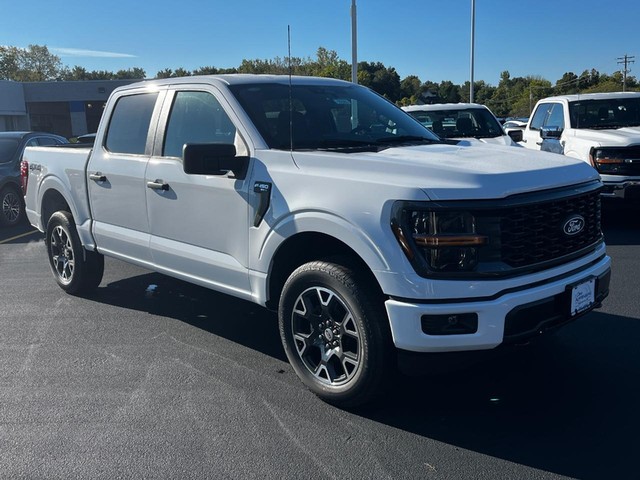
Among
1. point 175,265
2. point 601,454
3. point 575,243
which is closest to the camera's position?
point 601,454

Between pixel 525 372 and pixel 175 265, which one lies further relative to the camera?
pixel 175 265

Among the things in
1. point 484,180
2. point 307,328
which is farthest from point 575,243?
point 307,328

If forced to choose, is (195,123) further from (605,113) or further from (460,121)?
(605,113)

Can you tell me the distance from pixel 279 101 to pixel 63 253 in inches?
126

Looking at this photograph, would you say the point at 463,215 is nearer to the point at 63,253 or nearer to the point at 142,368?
the point at 142,368

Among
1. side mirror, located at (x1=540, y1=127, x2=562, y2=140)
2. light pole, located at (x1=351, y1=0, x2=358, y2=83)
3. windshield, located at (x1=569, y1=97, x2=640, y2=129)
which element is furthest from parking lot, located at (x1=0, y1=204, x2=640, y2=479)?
light pole, located at (x1=351, y1=0, x2=358, y2=83)

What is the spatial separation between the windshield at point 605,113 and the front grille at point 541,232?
7082 mm

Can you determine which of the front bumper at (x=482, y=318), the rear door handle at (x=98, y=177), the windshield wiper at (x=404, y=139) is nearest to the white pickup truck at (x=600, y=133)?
the windshield wiper at (x=404, y=139)

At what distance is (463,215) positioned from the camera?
11.2 ft

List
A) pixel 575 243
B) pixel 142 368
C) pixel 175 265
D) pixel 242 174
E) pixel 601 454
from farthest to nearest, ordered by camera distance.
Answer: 1. pixel 175 265
2. pixel 142 368
3. pixel 242 174
4. pixel 575 243
5. pixel 601 454

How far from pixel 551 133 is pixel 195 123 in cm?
704

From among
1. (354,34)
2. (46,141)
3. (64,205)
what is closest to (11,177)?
(46,141)

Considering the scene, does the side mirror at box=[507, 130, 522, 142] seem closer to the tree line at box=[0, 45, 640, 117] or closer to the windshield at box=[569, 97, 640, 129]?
the windshield at box=[569, 97, 640, 129]

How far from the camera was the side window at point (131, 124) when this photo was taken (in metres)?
5.47
